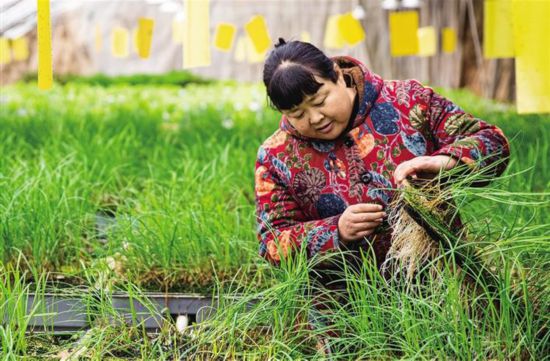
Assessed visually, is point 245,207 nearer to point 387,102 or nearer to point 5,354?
point 387,102

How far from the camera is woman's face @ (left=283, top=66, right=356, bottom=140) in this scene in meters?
2.52

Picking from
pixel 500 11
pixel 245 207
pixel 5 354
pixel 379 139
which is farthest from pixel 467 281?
pixel 500 11

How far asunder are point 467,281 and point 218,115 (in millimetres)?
4371

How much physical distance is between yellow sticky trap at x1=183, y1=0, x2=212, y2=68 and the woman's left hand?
1203 millimetres

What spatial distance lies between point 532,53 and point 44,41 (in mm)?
1554

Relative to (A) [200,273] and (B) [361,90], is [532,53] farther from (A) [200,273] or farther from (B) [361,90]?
(A) [200,273]

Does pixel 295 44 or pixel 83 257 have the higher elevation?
pixel 295 44

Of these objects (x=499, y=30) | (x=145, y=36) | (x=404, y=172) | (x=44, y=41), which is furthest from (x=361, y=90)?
(x=145, y=36)

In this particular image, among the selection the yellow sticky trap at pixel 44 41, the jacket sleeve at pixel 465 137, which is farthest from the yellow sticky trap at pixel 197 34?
the jacket sleeve at pixel 465 137

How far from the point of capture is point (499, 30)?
393 centimetres

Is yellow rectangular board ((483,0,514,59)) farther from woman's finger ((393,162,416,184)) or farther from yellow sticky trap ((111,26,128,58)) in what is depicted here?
yellow sticky trap ((111,26,128,58))

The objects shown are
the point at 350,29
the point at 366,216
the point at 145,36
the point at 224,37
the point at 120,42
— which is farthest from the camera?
the point at 120,42

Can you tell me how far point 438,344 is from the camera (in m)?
2.12

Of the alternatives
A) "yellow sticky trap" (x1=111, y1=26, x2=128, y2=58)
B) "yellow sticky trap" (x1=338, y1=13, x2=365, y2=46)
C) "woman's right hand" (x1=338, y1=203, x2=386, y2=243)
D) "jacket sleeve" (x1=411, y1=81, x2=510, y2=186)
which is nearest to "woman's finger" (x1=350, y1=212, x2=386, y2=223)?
"woman's right hand" (x1=338, y1=203, x2=386, y2=243)
